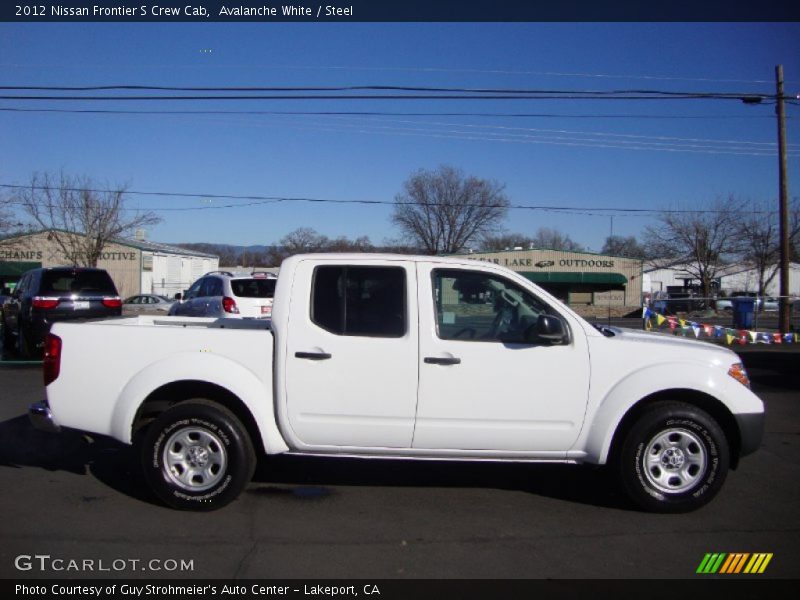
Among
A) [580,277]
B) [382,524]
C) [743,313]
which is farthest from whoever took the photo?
[580,277]

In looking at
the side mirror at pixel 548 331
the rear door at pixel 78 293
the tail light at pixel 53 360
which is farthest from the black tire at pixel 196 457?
the rear door at pixel 78 293

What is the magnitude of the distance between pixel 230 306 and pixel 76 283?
355 cm

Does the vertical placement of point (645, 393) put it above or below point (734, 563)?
above

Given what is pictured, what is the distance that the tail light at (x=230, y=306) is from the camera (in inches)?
480

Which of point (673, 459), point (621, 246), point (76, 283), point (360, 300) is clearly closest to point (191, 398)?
point (360, 300)

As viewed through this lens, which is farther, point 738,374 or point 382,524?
Answer: point 738,374

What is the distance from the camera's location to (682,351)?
481 cm

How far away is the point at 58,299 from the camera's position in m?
12.9

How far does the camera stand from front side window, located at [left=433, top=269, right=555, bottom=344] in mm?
4832

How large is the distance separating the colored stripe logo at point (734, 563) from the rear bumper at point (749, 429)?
848 millimetres

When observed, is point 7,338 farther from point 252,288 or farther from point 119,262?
point 119,262

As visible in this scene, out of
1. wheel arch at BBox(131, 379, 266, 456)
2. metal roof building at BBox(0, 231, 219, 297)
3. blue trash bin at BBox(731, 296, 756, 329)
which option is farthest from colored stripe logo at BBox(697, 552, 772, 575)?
metal roof building at BBox(0, 231, 219, 297)

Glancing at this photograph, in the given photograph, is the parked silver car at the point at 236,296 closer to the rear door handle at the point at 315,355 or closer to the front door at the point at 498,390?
the rear door handle at the point at 315,355

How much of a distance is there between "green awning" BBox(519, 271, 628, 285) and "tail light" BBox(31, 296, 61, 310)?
38551 mm
